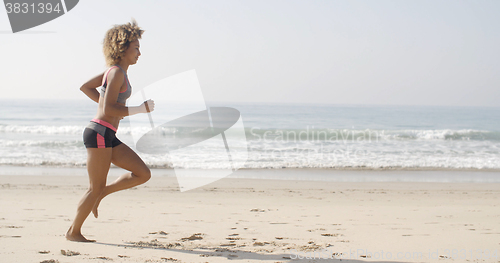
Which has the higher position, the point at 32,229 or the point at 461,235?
the point at 32,229

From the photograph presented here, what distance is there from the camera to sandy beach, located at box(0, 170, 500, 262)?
2.91 metres

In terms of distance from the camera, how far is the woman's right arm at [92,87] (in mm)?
2936

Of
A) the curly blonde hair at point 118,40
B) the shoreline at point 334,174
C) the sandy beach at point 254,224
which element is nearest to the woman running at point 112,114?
the curly blonde hair at point 118,40

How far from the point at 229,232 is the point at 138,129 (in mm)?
18437

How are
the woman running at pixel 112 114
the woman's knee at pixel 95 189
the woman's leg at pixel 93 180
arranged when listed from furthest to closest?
the woman's knee at pixel 95 189 < the woman's leg at pixel 93 180 < the woman running at pixel 112 114

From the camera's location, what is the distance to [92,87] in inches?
117

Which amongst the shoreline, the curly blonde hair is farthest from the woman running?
the shoreline

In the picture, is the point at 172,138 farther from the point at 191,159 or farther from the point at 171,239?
the point at 171,239

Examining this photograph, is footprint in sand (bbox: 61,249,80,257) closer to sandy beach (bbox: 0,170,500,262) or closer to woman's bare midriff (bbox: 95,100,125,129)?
sandy beach (bbox: 0,170,500,262)

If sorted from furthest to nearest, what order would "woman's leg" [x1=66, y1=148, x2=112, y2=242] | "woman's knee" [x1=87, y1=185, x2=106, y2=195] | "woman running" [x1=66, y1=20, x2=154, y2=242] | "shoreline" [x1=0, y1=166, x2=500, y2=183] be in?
"shoreline" [x1=0, y1=166, x2=500, y2=183] → "woman's knee" [x1=87, y1=185, x2=106, y2=195] → "woman's leg" [x1=66, y1=148, x2=112, y2=242] → "woman running" [x1=66, y1=20, x2=154, y2=242]

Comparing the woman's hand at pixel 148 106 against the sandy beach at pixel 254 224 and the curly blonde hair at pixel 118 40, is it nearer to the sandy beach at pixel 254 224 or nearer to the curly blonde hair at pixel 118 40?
the curly blonde hair at pixel 118 40

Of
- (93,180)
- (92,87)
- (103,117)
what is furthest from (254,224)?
(92,87)

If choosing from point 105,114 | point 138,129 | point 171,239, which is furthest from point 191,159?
point 138,129

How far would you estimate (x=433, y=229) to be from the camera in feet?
12.7
